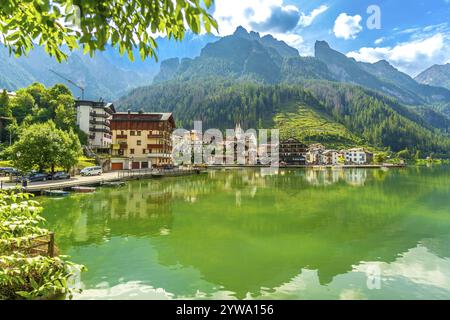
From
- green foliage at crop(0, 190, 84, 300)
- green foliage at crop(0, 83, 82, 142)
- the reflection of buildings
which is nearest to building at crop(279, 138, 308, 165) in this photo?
the reflection of buildings

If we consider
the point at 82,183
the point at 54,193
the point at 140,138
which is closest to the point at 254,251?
the point at 54,193

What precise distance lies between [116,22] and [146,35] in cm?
51

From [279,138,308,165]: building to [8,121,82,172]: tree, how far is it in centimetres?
15252

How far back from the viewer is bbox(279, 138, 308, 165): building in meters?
187

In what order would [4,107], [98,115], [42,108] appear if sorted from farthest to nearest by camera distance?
[98,115] → [42,108] → [4,107]

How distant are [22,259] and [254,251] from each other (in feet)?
45.7

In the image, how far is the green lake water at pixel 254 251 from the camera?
13180mm

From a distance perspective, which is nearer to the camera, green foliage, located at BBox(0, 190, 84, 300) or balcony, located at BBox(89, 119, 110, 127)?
green foliage, located at BBox(0, 190, 84, 300)

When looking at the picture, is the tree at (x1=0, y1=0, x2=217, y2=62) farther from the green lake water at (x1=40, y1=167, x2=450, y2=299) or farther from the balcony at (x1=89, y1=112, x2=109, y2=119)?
the balcony at (x1=89, y1=112, x2=109, y2=119)

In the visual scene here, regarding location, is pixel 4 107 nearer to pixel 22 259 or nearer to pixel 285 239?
pixel 285 239

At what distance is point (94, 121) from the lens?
4117 inches

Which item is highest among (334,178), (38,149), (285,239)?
(38,149)

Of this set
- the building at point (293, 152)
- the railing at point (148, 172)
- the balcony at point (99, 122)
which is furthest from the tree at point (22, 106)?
the building at point (293, 152)
